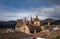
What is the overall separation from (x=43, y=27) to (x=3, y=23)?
52.0 inches

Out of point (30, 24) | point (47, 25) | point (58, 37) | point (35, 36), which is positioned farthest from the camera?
point (30, 24)

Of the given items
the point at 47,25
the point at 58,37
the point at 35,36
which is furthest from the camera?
the point at 47,25

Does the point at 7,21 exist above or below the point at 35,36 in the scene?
above

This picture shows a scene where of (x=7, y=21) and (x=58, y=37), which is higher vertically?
(x=7, y=21)

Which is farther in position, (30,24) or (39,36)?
(30,24)

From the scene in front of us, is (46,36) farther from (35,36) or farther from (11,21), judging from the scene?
(11,21)

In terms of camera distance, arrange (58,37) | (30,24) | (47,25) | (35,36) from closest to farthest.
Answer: (58,37)
(35,36)
(47,25)
(30,24)

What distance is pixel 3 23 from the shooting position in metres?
4.31

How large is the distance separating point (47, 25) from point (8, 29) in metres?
1.11

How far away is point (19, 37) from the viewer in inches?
170

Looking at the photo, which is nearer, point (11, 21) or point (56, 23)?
point (11, 21)

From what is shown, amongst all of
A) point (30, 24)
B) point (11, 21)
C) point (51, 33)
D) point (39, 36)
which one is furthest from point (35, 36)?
point (30, 24)

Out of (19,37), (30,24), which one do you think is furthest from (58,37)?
(30,24)

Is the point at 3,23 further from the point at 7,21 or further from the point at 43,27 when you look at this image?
the point at 43,27
